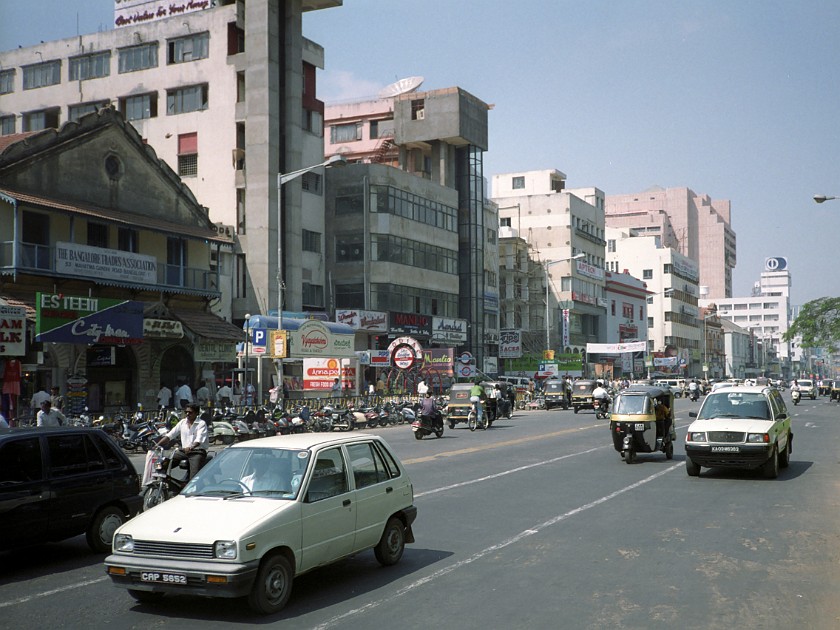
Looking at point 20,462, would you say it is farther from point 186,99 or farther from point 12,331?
point 186,99

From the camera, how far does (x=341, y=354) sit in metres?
40.6

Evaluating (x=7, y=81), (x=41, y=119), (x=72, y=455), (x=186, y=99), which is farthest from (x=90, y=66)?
(x=72, y=455)

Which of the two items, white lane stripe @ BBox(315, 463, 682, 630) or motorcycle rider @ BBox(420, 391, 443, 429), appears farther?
motorcycle rider @ BBox(420, 391, 443, 429)

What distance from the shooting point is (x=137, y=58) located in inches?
2226

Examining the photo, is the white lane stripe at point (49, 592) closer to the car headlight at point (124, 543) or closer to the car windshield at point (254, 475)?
the car headlight at point (124, 543)

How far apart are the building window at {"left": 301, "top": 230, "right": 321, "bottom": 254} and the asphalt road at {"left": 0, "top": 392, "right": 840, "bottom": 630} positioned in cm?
4186

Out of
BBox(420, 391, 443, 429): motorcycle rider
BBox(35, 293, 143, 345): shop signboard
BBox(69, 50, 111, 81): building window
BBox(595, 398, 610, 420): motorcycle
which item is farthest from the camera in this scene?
BBox(69, 50, 111, 81): building window

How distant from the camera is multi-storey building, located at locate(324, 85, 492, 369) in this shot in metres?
61.5

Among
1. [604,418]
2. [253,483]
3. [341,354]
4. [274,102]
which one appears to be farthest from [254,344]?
[253,483]

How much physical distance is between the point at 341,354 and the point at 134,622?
32.7 meters

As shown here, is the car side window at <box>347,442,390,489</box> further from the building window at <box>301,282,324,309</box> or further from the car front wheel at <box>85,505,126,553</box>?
the building window at <box>301,282,324,309</box>

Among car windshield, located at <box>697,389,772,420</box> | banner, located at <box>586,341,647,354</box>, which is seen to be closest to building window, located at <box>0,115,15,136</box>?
banner, located at <box>586,341,647,354</box>

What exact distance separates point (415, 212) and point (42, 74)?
86.1 ft

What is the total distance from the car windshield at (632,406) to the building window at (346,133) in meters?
62.1
